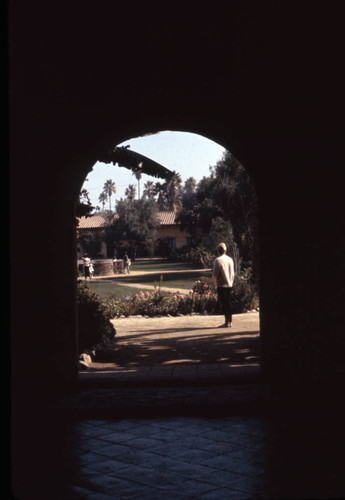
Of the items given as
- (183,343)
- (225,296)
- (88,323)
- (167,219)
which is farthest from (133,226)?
(88,323)

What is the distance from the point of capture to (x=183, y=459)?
3885mm

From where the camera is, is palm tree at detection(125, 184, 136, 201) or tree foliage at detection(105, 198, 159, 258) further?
palm tree at detection(125, 184, 136, 201)

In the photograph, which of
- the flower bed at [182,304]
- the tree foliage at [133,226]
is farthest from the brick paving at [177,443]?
the tree foliage at [133,226]

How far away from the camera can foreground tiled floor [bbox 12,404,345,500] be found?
3.32 m

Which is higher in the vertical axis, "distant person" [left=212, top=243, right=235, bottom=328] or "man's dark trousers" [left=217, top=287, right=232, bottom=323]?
"distant person" [left=212, top=243, right=235, bottom=328]

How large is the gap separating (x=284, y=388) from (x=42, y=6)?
4.48 meters

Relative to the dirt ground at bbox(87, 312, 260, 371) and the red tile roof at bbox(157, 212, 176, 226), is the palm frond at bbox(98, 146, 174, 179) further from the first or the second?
the red tile roof at bbox(157, 212, 176, 226)

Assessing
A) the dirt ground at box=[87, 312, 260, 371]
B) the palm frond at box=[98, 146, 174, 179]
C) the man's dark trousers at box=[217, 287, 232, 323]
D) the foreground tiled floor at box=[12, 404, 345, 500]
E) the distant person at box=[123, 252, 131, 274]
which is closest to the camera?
the foreground tiled floor at box=[12, 404, 345, 500]

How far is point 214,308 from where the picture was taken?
1364 centimetres

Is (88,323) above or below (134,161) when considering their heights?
below

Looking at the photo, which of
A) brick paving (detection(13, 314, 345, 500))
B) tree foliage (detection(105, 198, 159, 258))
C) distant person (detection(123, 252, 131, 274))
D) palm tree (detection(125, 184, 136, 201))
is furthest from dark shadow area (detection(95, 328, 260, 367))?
palm tree (detection(125, 184, 136, 201))

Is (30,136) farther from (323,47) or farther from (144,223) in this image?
(144,223)

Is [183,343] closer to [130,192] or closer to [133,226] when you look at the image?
[133,226]

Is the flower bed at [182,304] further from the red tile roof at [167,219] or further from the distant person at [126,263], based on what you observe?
the red tile roof at [167,219]
